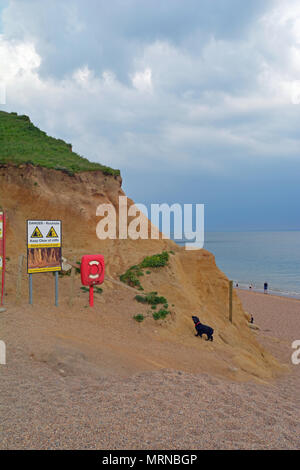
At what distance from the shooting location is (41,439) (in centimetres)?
421

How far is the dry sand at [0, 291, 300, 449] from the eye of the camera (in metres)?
4.40

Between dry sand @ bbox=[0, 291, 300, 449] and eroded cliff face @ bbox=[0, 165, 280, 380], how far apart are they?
41.1 inches

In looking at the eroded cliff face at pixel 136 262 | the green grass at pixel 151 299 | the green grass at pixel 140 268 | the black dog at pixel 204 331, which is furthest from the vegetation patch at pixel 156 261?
the black dog at pixel 204 331

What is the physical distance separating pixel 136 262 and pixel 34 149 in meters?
9.36

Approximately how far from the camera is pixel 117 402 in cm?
543

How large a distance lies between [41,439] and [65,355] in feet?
10.2

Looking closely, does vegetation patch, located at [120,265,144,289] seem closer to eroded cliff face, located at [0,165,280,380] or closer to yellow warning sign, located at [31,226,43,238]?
eroded cliff face, located at [0,165,280,380]

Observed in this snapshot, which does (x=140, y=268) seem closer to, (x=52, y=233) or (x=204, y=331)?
(x=204, y=331)

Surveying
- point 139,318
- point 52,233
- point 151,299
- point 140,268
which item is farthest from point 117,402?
point 140,268

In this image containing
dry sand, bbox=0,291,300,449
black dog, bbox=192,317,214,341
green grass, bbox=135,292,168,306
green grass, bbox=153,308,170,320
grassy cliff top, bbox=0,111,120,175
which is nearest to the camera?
dry sand, bbox=0,291,300,449

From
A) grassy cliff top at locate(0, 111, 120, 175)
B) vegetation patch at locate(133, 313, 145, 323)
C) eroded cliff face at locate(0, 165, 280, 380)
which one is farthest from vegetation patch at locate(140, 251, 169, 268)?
grassy cliff top at locate(0, 111, 120, 175)

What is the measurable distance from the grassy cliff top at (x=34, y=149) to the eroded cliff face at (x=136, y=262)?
1.50 feet
